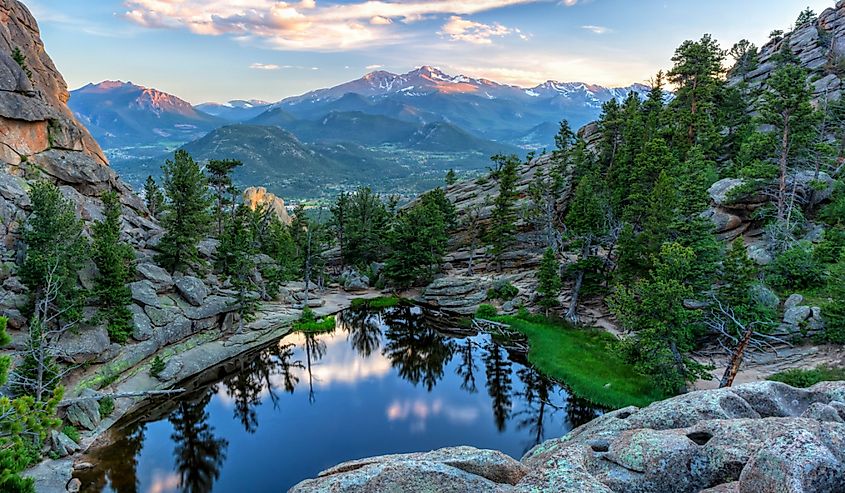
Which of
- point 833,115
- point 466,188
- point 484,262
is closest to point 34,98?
point 484,262

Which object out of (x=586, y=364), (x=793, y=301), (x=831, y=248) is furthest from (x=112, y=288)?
(x=831, y=248)

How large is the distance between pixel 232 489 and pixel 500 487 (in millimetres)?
25158

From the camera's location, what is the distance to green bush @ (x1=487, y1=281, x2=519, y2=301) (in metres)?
63.3

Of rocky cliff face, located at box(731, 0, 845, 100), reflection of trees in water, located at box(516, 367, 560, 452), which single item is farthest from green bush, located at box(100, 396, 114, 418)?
rocky cliff face, located at box(731, 0, 845, 100)

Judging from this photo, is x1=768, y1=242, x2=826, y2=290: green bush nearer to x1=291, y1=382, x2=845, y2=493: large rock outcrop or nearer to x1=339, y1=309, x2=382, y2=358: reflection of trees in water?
x1=291, y1=382, x2=845, y2=493: large rock outcrop

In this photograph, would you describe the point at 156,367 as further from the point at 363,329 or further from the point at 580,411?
the point at 580,411

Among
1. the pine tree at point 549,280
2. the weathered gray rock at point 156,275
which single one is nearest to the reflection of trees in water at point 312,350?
the weathered gray rock at point 156,275

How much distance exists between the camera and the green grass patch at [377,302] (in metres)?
70.6

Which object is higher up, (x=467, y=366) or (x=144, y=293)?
(x=144, y=293)

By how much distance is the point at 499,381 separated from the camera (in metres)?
45.3

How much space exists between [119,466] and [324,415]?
14.4 meters

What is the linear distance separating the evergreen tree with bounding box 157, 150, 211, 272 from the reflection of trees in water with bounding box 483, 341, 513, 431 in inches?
1415

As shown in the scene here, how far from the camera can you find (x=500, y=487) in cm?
1095

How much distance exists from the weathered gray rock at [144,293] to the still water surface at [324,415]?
9.26 meters
